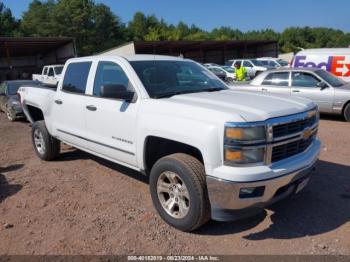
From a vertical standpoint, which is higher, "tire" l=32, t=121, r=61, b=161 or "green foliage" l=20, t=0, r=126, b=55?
"green foliage" l=20, t=0, r=126, b=55

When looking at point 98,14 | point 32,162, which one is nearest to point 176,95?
point 32,162

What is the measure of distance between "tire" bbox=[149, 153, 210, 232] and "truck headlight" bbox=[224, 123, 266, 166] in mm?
399

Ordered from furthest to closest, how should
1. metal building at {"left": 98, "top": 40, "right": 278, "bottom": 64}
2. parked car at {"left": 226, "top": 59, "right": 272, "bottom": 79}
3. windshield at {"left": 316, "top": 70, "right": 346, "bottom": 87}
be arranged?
metal building at {"left": 98, "top": 40, "right": 278, "bottom": 64}, parked car at {"left": 226, "top": 59, "right": 272, "bottom": 79}, windshield at {"left": 316, "top": 70, "right": 346, "bottom": 87}

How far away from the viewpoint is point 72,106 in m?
5.40

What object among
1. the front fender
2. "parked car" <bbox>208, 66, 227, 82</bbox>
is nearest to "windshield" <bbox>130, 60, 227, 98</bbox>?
the front fender

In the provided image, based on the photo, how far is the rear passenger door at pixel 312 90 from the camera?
393 inches

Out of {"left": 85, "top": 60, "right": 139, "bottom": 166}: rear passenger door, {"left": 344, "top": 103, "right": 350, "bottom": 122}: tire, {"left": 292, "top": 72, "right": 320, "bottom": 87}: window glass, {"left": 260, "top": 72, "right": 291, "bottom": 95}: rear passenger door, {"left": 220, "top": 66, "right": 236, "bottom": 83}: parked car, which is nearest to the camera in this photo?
{"left": 85, "top": 60, "right": 139, "bottom": 166}: rear passenger door

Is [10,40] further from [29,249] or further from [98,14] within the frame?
[98,14]

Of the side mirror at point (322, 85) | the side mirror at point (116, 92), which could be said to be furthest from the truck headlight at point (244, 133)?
the side mirror at point (322, 85)

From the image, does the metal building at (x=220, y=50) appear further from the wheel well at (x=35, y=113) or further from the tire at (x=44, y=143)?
the tire at (x=44, y=143)

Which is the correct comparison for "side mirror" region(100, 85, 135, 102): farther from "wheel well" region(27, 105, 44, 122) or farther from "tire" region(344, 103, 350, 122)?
"tire" region(344, 103, 350, 122)

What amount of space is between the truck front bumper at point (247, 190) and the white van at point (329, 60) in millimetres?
10295

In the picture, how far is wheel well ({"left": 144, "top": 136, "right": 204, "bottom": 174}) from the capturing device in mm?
4055

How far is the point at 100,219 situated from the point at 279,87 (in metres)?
7.91
